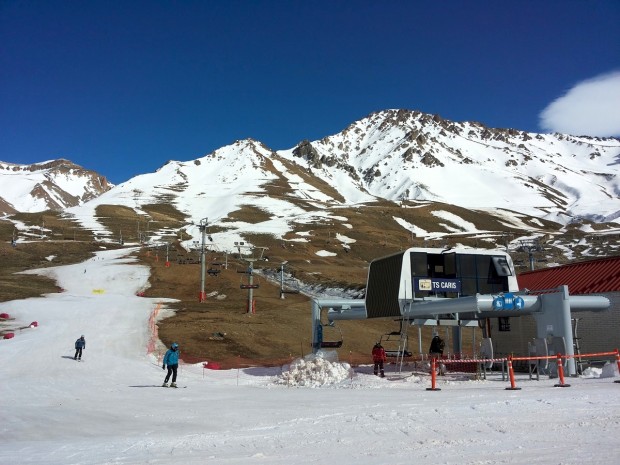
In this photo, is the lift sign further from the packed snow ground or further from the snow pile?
the snow pile

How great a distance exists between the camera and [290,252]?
122188 millimetres

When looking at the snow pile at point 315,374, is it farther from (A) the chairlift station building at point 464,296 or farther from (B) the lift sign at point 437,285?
(B) the lift sign at point 437,285

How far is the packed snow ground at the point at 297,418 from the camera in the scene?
27.5 ft

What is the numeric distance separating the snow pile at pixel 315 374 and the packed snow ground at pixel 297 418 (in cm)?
5

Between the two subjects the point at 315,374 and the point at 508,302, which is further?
the point at 315,374

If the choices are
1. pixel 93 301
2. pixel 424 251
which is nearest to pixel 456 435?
pixel 424 251

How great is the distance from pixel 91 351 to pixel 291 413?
2342cm

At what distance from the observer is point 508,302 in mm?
20750

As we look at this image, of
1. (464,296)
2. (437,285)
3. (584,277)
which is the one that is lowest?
(464,296)

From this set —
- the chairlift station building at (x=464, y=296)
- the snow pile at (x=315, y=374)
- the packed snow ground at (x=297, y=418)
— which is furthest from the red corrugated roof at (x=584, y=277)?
the snow pile at (x=315, y=374)

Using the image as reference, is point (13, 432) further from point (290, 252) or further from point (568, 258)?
point (568, 258)

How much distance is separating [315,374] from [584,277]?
569 inches

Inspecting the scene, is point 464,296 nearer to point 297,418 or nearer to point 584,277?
point 584,277

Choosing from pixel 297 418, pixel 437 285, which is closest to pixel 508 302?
pixel 437 285
